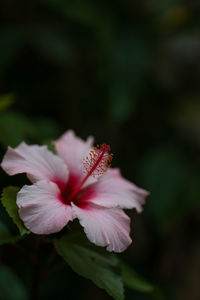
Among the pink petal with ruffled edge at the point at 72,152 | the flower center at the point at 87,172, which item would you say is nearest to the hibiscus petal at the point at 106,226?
the flower center at the point at 87,172

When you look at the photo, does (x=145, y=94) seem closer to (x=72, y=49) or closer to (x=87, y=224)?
(x=72, y=49)

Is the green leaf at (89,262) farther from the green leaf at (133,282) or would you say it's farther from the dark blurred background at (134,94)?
the dark blurred background at (134,94)

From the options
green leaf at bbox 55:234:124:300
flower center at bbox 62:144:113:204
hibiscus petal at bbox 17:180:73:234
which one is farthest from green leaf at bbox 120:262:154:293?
hibiscus petal at bbox 17:180:73:234

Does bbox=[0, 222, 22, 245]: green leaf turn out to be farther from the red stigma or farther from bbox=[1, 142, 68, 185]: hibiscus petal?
the red stigma

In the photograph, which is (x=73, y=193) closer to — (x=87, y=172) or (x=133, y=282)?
(x=87, y=172)

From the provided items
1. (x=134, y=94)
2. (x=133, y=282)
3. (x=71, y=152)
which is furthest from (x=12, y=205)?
(x=134, y=94)

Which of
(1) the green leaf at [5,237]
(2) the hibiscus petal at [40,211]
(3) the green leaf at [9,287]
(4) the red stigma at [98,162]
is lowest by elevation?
(3) the green leaf at [9,287]

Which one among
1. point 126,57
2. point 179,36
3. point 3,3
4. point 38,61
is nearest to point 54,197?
point 126,57
